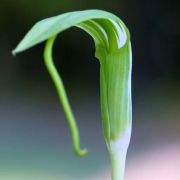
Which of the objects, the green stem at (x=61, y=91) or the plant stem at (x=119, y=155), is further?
the plant stem at (x=119, y=155)

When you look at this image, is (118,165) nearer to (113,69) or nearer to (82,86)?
(113,69)

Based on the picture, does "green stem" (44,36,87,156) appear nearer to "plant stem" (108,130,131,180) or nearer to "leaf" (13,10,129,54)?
"leaf" (13,10,129,54)

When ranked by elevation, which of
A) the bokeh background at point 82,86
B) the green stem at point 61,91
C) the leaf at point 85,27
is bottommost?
the green stem at point 61,91

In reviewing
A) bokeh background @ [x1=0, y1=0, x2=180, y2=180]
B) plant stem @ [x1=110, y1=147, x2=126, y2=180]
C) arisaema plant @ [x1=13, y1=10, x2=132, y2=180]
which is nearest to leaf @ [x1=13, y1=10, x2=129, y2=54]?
arisaema plant @ [x1=13, y1=10, x2=132, y2=180]

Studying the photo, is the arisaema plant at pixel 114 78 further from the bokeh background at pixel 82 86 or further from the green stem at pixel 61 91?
the bokeh background at pixel 82 86

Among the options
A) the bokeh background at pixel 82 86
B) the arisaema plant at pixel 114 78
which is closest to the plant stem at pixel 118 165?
the arisaema plant at pixel 114 78

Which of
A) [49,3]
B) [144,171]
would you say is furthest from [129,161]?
[49,3]

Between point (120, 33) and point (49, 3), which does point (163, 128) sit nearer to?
point (49, 3)

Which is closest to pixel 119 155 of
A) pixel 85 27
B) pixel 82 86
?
pixel 85 27

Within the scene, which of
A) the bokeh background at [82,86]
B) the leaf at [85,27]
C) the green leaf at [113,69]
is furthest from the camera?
the bokeh background at [82,86]
